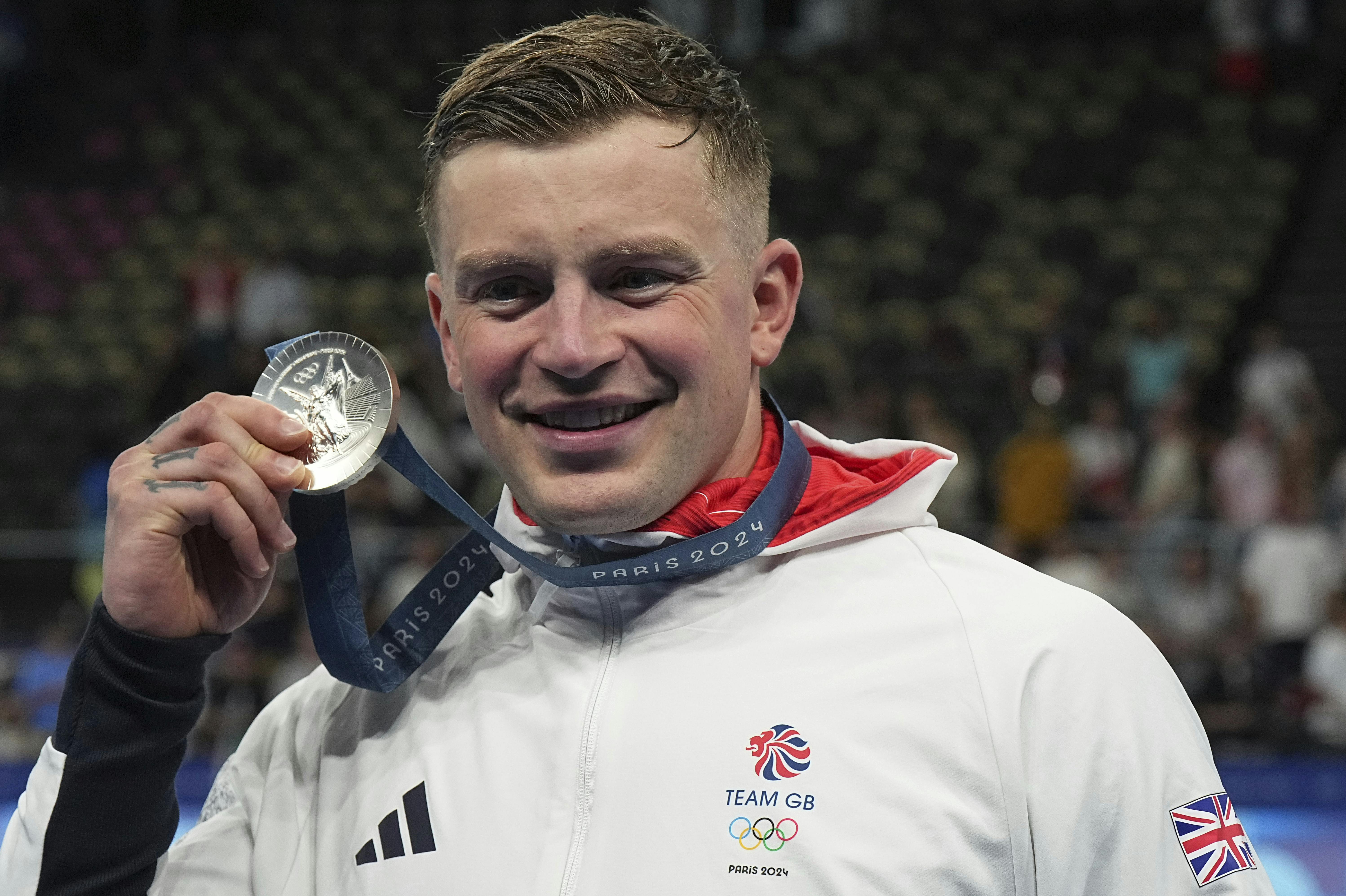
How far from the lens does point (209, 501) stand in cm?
158

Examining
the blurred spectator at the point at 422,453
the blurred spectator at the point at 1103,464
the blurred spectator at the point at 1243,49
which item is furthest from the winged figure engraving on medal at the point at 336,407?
the blurred spectator at the point at 1243,49

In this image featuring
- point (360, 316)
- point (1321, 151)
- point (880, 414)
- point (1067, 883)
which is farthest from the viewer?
point (1321, 151)

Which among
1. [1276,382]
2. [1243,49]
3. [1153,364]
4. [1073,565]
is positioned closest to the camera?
[1073,565]

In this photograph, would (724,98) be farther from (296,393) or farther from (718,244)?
(296,393)

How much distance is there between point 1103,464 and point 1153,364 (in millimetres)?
1179

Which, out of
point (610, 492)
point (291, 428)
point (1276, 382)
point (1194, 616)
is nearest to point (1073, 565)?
point (1194, 616)

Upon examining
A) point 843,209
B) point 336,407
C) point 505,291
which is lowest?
point 843,209

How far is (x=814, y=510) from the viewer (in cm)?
176

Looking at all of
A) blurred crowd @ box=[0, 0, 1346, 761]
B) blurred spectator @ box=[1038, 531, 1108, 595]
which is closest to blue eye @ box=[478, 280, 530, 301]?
blurred crowd @ box=[0, 0, 1346, 761]

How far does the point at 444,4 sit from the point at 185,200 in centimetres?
374

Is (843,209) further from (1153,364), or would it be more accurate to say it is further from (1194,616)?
(1194,616)

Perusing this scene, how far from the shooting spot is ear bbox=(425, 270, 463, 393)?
1758 millimetres

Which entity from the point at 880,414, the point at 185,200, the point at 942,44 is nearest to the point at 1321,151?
the point at 942,44

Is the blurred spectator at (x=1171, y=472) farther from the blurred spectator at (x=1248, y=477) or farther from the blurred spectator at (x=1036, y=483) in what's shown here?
the blurred spectator at (x=1036, y=483)
